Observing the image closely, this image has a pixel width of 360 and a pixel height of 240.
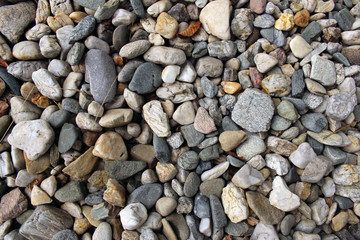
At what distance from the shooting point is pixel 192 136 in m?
1.41

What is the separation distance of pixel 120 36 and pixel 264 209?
1.29m

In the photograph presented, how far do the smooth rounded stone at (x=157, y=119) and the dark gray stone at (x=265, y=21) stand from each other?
0.80 metres

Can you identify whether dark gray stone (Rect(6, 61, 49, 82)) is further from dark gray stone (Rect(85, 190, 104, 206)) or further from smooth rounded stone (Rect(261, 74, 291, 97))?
smooth rounded stone (Rect(261, 74, 291, 97))

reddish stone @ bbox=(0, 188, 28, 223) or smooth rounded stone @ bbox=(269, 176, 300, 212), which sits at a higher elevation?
reddish stone @ bbox=(0, 188, 28, 223)

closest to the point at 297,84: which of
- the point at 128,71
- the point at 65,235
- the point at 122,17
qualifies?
the point at 128,71

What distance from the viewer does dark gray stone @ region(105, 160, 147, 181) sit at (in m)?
1.36

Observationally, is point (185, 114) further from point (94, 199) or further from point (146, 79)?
point (94, 199)

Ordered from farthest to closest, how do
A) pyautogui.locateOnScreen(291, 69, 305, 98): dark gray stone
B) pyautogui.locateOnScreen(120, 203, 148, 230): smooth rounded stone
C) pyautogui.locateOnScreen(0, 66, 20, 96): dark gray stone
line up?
pyautogui.locateOnScreen(0, 66, 20, 96): dark gray stone, pyautogui.locateOnScreen(291, 69, 305, 98): dark gray stone, pyautogui.locateOnScreen(120, 203, 148, 230): smooth rounded stone

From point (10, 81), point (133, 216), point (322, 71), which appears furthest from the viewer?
point (10, 81)

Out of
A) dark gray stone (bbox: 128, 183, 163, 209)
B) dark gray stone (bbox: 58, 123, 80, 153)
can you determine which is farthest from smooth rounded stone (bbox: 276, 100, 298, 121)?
dark gray stone (bbox: 58, 123, 80, 153)

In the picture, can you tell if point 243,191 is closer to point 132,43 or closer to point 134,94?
point 134,94

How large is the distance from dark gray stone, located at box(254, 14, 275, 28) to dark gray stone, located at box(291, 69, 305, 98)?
1.10 ft

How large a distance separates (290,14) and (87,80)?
1.31 metres

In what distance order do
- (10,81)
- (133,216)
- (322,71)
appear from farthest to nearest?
(10,81), (322,71), (133,216)
